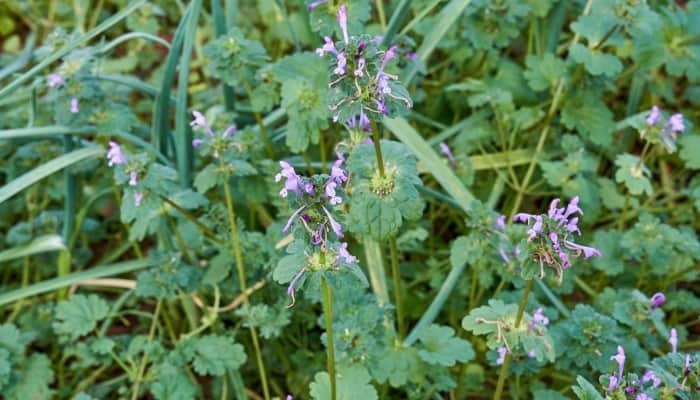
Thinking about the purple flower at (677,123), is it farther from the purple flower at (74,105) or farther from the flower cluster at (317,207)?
the purple flower at (74,105)

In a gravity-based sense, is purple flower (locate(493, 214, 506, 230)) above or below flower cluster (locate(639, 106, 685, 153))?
below

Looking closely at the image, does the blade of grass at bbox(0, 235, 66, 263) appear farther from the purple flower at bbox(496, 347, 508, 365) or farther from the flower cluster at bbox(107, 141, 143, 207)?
the purple flower at bbox(496, 347, 508, 365)

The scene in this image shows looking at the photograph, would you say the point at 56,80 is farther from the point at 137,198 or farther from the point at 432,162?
the point at 432,162

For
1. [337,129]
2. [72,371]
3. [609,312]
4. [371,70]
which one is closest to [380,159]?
[371,70]

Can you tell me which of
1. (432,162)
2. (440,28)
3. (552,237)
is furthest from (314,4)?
(552,237)

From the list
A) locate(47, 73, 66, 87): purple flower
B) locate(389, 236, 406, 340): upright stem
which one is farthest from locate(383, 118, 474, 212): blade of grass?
locate(47, 73, 66, 87): purple flower
